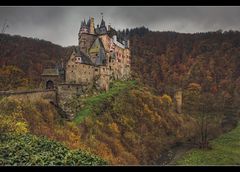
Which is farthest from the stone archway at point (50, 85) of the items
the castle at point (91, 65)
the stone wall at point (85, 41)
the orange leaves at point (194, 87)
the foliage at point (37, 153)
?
the orange leaves at point (194, 87)

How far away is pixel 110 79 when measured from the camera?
7.03 m

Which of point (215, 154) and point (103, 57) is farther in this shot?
point (103, 57)

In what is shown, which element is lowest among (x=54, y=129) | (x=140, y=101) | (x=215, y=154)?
(x=215, y=154)

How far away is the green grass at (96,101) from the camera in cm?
659

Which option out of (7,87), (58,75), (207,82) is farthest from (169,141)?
(7,87)

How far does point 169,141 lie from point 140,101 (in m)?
1.07

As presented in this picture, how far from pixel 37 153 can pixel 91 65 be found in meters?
2.20

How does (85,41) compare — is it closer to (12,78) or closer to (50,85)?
(50,85)

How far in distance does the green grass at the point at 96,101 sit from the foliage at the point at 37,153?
83 centimetres

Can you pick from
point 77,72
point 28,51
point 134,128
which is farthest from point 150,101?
point 28,51

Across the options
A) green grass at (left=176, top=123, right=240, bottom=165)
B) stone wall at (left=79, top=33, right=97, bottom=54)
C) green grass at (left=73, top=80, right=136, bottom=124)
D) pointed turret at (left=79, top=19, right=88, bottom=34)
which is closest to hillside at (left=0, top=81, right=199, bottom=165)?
green grass at (left=73, top=80, right=136, bottom=124)

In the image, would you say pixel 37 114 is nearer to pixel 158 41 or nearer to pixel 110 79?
pixel 110 79

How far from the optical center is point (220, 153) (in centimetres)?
632

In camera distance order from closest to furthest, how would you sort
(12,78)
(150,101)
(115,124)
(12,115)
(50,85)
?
(12,115)
(12,78)
(50,85)
(115,124)
(150,101)
